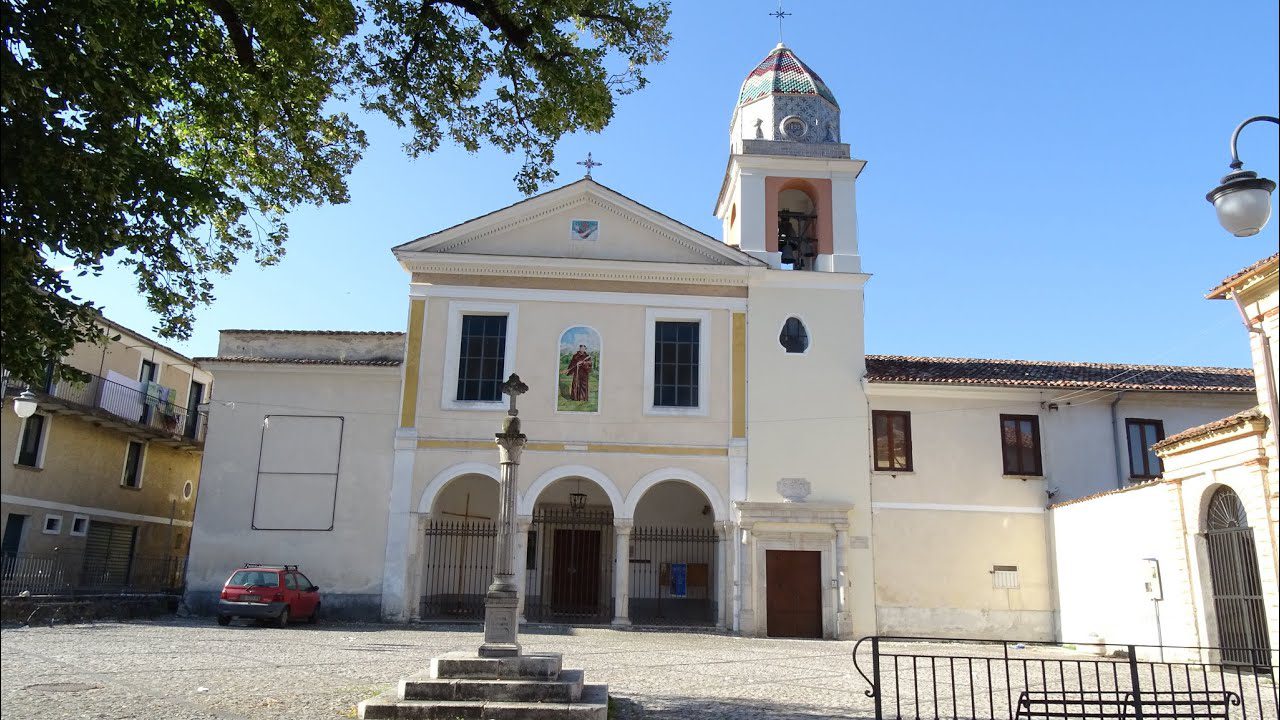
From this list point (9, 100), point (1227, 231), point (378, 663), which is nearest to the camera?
point (9, 100)

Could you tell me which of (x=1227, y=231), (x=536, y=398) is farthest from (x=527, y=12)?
(x=536, y=398)

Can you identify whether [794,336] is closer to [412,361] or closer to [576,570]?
[576,570]

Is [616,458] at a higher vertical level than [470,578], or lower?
higher

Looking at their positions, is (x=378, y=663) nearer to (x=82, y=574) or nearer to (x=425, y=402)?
(x=82, y=574)

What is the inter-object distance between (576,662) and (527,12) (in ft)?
31.6

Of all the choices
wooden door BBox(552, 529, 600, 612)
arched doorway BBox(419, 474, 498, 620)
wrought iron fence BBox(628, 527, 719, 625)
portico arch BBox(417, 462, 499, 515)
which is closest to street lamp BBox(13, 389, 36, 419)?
portico arch BBox(417, 462, 499, 515)

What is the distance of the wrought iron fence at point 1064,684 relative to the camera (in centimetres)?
831

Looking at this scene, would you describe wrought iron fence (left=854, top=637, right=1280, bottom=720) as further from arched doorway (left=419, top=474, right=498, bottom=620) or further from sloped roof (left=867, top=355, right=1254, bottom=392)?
arched doorway (left=419, top=474, right=498, bottom=620)

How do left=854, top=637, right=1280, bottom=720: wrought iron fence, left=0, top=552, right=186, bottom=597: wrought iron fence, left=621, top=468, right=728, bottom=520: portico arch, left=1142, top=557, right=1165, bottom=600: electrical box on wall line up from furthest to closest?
left=621, top=468, right=728, bottom=520: portico arch → left=1142, top=557, right=1165, bottom=600: electrical box on wall → left=0, top=552, right=186, bottom=597: wrought iron fence → left=854, top=637, right=1280, bottom=720: wrought iron fence

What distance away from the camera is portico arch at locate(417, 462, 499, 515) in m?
21.3

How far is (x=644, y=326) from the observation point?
2252 cm

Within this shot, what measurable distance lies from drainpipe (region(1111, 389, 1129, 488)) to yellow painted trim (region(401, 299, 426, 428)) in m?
16.9

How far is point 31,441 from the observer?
215 inches

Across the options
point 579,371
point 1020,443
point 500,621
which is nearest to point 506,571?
point 500,621
